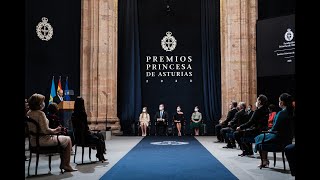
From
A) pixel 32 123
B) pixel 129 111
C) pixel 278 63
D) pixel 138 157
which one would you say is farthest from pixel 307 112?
pixel 129 111

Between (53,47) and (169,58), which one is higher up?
(53,47)

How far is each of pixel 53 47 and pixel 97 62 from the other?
176 centimetres

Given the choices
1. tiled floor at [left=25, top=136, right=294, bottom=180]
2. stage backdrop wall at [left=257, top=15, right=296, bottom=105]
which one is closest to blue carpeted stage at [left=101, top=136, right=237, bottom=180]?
tiled floor at [left=25, top=136, right=294, bottom=180]

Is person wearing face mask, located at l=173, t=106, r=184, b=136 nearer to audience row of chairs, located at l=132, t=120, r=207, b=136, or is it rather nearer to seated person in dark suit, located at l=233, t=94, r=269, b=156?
audience row of chairs, located at l=132, t=120, r=207, b=136

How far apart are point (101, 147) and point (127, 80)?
30.4 feet

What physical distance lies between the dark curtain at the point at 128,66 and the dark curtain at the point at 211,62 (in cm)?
267

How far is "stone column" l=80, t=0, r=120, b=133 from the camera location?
1418 cm

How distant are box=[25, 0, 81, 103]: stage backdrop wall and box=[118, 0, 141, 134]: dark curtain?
2107mm

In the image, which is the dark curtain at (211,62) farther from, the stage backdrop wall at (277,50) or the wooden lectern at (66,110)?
the wooden lectern at (66,110)

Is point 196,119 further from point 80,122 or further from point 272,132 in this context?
point 272,132

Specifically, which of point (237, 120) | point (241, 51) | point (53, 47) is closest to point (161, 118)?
point (241, 51)

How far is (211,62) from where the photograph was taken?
54.1 feet

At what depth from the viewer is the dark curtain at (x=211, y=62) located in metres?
16.4

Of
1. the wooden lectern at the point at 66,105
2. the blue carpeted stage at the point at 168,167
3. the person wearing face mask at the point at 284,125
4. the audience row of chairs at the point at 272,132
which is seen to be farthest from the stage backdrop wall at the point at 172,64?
the person wearing face mask at the point at 284,125
